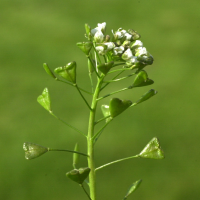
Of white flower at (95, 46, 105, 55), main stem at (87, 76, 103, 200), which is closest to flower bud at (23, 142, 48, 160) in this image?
main stem at (87, 76, 103, 200)

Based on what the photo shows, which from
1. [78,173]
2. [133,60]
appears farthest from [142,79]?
[78,173]

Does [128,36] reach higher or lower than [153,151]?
higher

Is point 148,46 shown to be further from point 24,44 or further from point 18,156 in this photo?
point 18,156

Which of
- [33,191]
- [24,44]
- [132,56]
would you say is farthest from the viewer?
[24,44]

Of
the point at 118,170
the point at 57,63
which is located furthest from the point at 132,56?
the point at 57,63

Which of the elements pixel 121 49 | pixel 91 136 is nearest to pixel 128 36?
pixel 121 49

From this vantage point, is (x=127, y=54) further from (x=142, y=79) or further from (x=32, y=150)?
(x=32, y=150)

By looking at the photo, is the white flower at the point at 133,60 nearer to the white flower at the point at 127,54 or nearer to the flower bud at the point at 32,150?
the white flower at the point at 127,54

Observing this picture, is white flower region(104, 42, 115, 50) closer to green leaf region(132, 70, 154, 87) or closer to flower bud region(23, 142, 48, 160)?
green leaf region(132, 70, 154, 87)
